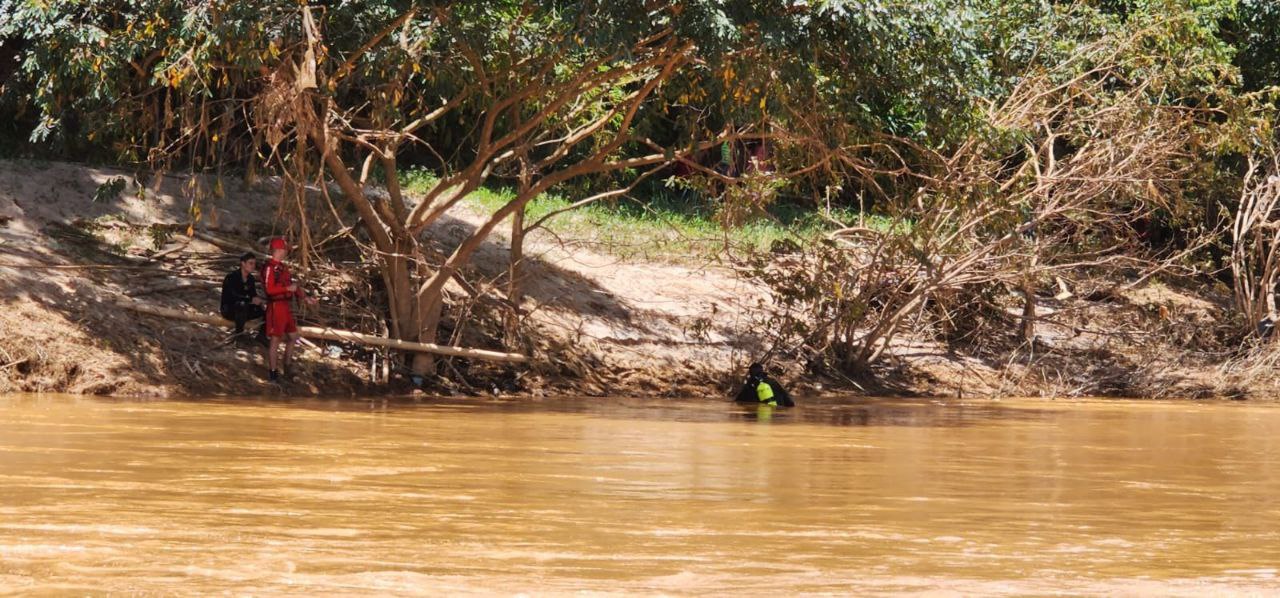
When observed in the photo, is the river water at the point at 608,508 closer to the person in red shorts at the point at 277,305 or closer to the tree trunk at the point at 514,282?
the person in red shorts at the point at 277,305

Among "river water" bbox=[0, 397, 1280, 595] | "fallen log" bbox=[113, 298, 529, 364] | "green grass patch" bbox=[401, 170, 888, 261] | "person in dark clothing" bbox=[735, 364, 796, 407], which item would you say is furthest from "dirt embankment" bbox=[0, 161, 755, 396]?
"river water" bbox=[0, 397, 1280, 595]

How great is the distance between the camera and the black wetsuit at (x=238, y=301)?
17125mm

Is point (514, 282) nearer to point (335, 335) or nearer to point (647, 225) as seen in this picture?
point (335, 335)

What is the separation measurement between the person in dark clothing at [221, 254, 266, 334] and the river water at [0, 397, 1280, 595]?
155 inches

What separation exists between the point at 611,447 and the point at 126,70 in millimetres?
7395

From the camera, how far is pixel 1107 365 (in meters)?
22.8

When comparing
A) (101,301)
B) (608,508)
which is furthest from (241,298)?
(608,508)

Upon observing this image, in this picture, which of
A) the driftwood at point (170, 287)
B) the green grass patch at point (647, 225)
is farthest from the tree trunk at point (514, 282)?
the green grass patch at point (647, 225)

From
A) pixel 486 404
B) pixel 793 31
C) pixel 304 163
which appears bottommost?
pixel 486 404

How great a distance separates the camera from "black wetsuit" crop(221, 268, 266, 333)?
56.2 ft

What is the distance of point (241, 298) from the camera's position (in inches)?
677

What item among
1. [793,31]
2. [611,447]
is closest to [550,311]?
[793,31]

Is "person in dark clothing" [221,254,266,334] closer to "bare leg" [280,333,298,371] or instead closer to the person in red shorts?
the person in red shorts

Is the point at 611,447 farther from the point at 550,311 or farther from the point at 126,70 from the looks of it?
the point at 550,311
